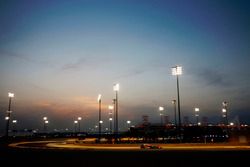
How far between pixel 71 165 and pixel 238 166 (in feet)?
42.1

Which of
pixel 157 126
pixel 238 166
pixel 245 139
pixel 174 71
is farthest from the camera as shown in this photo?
pixel 157 126

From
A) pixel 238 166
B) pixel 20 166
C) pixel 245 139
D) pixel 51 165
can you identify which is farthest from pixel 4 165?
pixel 245 139

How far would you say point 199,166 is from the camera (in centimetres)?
2144

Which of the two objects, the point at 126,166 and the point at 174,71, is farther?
the point at 174,71

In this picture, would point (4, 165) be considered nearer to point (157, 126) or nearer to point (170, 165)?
point (170, 165)

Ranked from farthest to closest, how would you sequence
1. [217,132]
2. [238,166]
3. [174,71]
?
[217,132] < [174,71] < [238,166]

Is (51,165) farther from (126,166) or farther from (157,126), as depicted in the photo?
(157,126)

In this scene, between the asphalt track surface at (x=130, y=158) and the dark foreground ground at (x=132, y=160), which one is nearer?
the dark foreground ground at (x=132, y=160)

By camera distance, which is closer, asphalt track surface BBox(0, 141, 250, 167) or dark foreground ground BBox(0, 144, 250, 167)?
dark foreground ground BBox(0, 144, 250, 167)

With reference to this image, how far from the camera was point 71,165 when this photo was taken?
22766 mm

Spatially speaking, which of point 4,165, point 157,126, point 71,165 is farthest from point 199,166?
point 157,126

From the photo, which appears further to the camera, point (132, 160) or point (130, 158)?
point (130, 158)

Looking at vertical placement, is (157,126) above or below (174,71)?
below

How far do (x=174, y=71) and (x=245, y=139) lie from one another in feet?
71.4
